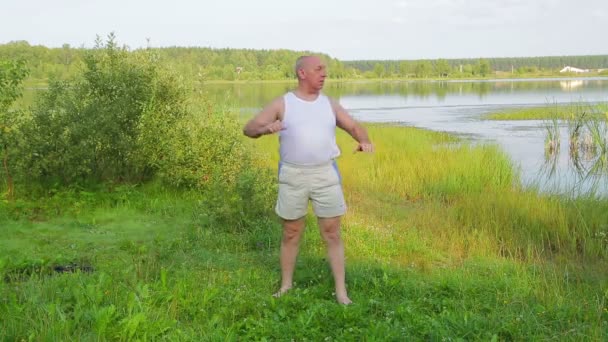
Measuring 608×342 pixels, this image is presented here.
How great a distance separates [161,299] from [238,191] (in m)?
2.69

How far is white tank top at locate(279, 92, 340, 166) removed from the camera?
3.79 metres

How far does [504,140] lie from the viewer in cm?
1833

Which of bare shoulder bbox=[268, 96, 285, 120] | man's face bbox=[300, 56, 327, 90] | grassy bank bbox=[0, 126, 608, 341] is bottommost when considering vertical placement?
grassy bank bbox=[0, 126, 608, 341]

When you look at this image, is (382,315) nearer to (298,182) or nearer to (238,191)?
(298,182)

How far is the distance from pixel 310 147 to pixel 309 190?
30cm

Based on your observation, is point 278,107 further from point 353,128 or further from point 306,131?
point 353,128

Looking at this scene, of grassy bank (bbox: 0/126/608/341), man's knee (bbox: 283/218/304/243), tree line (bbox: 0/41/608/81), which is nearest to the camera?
grassy bank (bbox: 0/126/608/341)

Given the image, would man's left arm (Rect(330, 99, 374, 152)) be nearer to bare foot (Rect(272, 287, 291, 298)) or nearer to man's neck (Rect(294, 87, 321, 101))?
man's neck (Rect(294, 87, 321, 101))

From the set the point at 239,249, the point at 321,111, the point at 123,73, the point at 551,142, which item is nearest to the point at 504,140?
the point at 551,142

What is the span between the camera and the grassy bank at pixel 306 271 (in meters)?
3.40

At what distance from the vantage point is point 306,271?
4555mm

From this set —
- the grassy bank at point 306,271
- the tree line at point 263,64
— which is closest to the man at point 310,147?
the grassy bank at point 306,271

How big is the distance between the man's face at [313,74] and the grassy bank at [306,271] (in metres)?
1.41

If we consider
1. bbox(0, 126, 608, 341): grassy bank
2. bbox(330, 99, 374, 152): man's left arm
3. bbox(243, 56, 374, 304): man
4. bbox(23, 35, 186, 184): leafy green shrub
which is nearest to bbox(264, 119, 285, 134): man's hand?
bbox(243, 56, 374, 304): man
